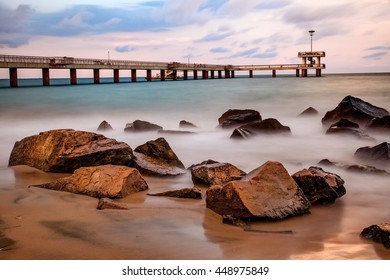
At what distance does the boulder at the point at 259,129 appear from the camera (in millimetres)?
5316

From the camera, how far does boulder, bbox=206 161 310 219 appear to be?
2652 mm

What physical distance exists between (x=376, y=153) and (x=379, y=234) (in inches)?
80.3

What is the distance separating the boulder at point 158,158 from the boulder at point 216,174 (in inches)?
14.5

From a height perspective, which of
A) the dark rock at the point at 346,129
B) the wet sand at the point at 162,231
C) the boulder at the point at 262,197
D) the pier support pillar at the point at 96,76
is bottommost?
the wet sand at the point at 162,231

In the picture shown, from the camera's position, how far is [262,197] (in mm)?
2703

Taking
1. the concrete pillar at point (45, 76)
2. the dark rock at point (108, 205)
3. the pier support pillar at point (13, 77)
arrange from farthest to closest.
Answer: the concrete pillar at point (45, 76) → the pier support pillar at point (13, 77) → the dark rock at point (108, 205)

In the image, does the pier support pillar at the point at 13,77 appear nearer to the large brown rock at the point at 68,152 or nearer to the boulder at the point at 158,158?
the large brown rock at the point at 68,152

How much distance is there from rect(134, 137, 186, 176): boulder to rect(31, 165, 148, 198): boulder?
0.55 metres

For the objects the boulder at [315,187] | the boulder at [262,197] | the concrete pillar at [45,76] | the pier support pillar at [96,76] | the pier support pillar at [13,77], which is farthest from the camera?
the pier support pillar at [96,76]

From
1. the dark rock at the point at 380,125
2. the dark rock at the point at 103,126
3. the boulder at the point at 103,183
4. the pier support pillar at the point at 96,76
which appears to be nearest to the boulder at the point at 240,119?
the dark rock at the point at 380,125

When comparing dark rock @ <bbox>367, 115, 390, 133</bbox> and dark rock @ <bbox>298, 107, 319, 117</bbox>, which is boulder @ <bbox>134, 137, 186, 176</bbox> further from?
dark rock @ <bbox>298, 107, 319, 117</bbox>

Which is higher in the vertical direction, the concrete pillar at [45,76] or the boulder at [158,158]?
the concrete pillar at [45,76]

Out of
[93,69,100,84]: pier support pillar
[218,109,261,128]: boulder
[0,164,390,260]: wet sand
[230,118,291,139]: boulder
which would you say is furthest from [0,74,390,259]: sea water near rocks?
[93,69,100,84]: pier support pillar

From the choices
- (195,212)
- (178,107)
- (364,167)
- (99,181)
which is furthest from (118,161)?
(178,107)
